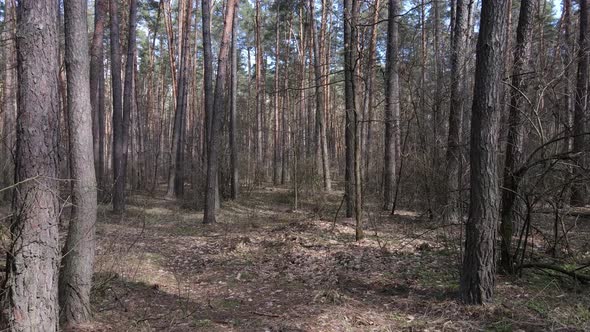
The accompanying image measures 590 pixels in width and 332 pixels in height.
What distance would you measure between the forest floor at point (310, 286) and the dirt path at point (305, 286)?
17 millimetres

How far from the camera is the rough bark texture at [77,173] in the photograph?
181 inches

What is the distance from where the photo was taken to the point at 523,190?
5.54 m

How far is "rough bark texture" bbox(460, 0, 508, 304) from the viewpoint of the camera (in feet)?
15.0

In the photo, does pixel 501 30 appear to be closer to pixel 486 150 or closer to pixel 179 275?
pixel 486 150

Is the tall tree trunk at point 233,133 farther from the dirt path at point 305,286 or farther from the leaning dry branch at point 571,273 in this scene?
the leaning dry branch at point 571,273

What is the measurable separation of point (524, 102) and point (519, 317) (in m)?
3.23

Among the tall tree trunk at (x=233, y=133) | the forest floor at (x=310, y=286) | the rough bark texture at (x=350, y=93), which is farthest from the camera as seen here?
the tall tree trunk at (x=233, y=133)

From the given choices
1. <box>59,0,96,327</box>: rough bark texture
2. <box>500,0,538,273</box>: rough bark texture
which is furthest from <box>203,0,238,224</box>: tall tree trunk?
<box>500,0,538,273</box>: rough bark texture

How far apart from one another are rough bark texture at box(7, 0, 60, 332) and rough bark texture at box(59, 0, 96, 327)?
0.85m

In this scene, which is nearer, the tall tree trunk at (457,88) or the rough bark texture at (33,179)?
the rough bark texture at (33,179)

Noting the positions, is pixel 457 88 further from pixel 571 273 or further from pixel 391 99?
pixel 571 273

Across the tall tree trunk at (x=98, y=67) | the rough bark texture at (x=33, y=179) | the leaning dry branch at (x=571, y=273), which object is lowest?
the leaning dry branch at (x=571, y=273)

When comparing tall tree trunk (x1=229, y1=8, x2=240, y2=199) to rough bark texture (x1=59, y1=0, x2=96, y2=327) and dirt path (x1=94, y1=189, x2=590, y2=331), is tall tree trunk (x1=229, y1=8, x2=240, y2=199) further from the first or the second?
rough bark texture (x1=59, y1=0, x2=96, y2=327)

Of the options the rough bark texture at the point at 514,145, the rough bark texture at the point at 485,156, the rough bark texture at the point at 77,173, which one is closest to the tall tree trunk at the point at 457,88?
the rough bark texture at the point at 514,145
